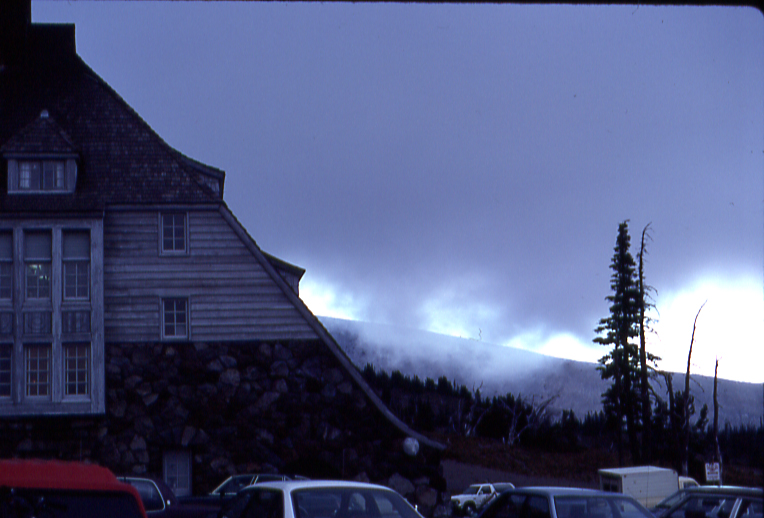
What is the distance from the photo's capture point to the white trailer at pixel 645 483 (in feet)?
118

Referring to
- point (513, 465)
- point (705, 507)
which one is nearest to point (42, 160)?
point (705, 507)

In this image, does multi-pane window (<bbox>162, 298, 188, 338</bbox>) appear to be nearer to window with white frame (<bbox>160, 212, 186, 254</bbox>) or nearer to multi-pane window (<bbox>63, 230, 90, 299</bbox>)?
window with white frame (<bbox>160, 212, 186, 254</bbox>)

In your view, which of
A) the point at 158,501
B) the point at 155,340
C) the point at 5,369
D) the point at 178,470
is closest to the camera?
the point at 158,501

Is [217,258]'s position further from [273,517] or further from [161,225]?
[273,517]

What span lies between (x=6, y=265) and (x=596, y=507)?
22695 millimetres

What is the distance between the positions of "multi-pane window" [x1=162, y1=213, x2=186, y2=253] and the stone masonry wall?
143 inches

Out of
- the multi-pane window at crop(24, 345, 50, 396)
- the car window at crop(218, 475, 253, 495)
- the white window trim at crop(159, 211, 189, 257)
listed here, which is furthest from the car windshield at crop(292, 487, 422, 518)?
the white window trim at crop(159, 211, 189, 257)

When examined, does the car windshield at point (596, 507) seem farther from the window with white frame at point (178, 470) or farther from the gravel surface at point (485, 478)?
the gravel surface at point (485, 478)

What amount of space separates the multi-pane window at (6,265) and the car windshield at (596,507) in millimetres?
21984

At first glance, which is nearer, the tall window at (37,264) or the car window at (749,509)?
the car window at (749,509)

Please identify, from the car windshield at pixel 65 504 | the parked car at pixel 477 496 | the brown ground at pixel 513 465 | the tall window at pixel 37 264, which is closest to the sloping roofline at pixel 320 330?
the tall window at pixel 37 264

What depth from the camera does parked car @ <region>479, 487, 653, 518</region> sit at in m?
12.0

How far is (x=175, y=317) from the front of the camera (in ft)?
97.2

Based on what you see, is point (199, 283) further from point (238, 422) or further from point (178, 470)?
point (178, 470)
